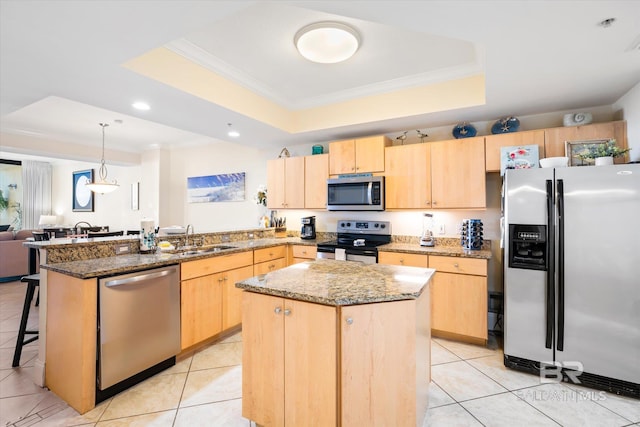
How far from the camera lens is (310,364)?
1.45 metres

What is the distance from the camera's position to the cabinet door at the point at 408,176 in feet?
11.0

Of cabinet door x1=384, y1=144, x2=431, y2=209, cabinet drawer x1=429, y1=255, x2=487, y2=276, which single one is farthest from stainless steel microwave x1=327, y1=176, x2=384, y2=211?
cabinet drawer x1=429, y1=255, x2=487, y2=276

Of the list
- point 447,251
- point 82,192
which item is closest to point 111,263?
point 447,251

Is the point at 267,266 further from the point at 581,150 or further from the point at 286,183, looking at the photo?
the point at 581,150

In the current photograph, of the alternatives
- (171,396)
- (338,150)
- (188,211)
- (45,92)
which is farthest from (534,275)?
(188,211)

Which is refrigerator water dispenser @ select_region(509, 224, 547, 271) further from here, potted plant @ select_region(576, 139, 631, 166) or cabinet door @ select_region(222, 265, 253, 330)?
cabinet door @ select_region(222, 265, 253, 330)

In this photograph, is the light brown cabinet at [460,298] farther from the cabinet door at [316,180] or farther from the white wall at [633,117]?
the cabinet door at [316,180]

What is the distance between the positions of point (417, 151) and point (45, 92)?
12.1 ft

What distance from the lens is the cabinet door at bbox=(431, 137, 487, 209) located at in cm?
306

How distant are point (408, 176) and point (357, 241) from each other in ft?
3.28

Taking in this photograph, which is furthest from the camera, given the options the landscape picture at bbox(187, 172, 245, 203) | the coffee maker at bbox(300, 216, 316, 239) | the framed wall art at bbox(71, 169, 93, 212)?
the framed wall art at bbox(71, 169, 93, 212)

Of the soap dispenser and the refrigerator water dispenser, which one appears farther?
the soap dispenser

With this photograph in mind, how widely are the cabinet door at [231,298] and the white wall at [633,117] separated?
3695 millimetres

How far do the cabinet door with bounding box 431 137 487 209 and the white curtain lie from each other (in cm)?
1081
